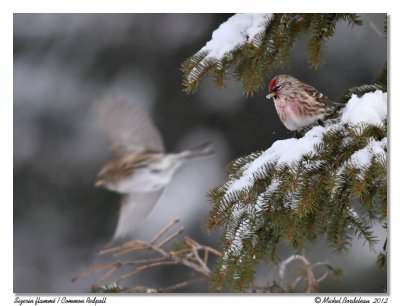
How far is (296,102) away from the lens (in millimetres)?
1839

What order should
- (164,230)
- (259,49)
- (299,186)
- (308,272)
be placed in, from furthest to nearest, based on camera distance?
1. (164,230)
2. (308,272)
3. (259,49)
4. (299,186)

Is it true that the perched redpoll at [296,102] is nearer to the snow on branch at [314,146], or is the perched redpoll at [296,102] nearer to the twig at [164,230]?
the snow on branch at [314,146]

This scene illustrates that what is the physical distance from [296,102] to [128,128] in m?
0.65

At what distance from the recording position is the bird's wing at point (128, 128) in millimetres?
2160

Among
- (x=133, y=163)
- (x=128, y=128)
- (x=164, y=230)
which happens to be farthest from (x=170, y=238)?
(x=128, y=128)

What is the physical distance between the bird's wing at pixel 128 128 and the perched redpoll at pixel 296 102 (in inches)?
20.0

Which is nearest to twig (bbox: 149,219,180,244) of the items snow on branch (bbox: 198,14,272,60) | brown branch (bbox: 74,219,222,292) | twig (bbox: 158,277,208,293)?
brown branch (bbox: 74,219,222,292)

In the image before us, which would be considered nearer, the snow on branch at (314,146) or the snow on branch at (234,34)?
the snow on branch at (314,146)

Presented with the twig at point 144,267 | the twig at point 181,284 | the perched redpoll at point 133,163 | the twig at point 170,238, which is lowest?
the twig at point 181,284

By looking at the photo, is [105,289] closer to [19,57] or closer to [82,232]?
[82,232]

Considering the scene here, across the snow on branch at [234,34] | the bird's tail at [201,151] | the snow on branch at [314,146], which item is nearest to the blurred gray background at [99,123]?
the bird's tail at [201,151]

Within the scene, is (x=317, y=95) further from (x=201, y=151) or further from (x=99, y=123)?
(x=99, y=123)

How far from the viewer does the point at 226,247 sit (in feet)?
5.12
